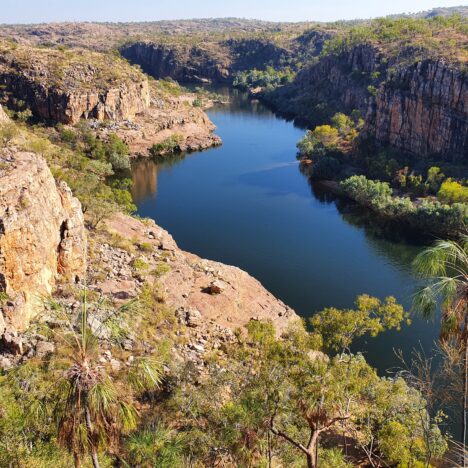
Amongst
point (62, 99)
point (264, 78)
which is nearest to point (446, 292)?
point (62, 99)

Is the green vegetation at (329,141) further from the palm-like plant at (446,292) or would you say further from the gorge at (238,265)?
the palm-like plant at (446,292)

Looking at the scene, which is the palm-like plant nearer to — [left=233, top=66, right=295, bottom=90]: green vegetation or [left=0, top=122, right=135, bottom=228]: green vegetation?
[left=0, top=122, right=135, bottom=228]: green vegetation

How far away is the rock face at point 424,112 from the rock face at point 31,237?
58991 millimetres

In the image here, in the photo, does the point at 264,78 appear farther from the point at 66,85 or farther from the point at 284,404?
the point at 284,404

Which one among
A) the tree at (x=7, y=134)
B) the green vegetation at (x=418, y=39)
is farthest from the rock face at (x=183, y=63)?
the tree at (x=7, y=134)

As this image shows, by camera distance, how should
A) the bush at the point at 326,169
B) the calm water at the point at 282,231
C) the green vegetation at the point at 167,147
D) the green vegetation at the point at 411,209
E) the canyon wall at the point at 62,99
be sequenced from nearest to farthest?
the calm water at the point at 282,231 < the green vegetation at the point at 411,209 < the bush at the point at 326,169 < the canyon wall at the point at 62,99 < the green vegetation at the point at 167,147

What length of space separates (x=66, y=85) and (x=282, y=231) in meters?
54.4

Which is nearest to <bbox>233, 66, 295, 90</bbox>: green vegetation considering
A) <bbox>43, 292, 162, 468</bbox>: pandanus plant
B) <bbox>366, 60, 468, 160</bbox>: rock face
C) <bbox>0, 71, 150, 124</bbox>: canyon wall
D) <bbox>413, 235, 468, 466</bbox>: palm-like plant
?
<bbox>0, 71, 150, 124</bbox>: canyon wall

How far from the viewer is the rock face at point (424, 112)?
6908cm

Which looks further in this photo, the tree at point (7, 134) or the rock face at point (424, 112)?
the rock face at point (424, 112)

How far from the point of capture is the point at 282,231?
54.7 m

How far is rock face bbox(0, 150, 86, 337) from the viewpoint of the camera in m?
22.7

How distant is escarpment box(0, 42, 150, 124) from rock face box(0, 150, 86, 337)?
59627 millimetres

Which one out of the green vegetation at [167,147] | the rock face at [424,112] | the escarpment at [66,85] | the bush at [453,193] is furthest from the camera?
the green vegetation at [167,147]
